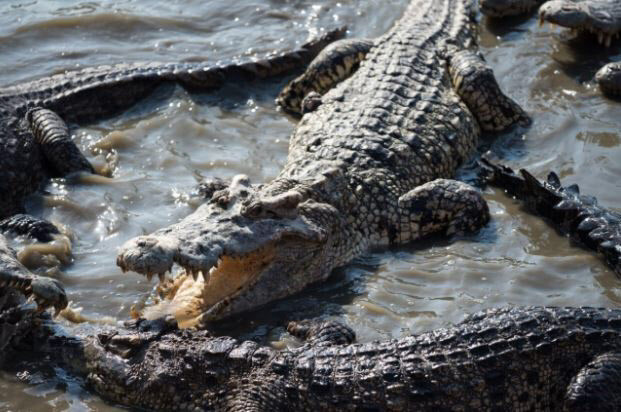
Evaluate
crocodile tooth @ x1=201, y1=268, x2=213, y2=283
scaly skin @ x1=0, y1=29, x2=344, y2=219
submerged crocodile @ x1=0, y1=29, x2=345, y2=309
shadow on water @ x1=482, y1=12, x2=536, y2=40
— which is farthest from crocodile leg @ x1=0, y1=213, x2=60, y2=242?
shadow on water @ x1=482, y1=12, x2=536, y2=40

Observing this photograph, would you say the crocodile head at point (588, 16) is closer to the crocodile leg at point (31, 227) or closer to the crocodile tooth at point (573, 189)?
the crocodile tooth at point (573, 189)

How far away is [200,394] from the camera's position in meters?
4.75

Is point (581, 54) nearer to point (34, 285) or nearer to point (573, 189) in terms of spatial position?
point (573, 189)

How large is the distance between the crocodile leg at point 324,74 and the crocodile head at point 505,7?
1725mm

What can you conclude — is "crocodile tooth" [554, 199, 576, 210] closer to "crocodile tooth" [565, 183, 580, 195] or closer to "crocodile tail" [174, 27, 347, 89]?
"crocodile tooth" [565, 183, 580, 195]

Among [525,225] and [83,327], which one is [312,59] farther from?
[83,327]

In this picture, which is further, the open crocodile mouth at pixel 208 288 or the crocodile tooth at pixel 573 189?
the crocodile tooth at pixel 573 189

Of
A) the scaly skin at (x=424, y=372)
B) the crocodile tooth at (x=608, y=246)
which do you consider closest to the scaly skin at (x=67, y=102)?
the scaly skin at (x=424, y=372)

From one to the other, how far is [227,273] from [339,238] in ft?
2.68

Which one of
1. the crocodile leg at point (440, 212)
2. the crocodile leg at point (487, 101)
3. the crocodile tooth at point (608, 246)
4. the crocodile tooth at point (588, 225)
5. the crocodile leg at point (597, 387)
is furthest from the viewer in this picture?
the crocodile leg at point (487, 101)

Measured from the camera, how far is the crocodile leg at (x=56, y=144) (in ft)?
24.3

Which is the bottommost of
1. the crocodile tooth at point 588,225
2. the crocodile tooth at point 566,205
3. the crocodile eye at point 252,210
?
the crocodile tooth at point 588,225

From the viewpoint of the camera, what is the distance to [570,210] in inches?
247

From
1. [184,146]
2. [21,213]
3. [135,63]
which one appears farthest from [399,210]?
[135,63]
